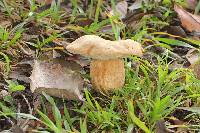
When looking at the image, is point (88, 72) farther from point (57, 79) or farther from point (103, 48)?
point (103, 48)

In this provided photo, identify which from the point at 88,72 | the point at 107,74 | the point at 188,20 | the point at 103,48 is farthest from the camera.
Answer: the point at 188,20

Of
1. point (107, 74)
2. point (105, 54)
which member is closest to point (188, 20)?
point (107, 74)

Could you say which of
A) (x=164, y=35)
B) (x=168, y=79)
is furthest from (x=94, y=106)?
(x=164, y=35)

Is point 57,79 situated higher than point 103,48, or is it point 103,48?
point 103,48

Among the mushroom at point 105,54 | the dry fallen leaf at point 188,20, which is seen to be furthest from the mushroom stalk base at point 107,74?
the dry fallen leaf at point 188,20

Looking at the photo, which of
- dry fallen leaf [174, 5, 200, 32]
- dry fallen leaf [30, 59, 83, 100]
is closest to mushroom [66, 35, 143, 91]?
dry fallen leaf [30, 59, 83, 100]

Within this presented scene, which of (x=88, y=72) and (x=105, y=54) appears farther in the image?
(x=88, y=72)

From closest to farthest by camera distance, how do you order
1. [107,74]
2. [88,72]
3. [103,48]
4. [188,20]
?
[103,48] < [107,74] < [88,72] < [188,20]

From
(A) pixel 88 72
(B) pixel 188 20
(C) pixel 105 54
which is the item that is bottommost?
(A) pixel 88 72

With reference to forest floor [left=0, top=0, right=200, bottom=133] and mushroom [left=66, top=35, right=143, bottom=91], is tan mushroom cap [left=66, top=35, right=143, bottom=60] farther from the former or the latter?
forest floor [left=0, top=0, right=200, bottom=133]
